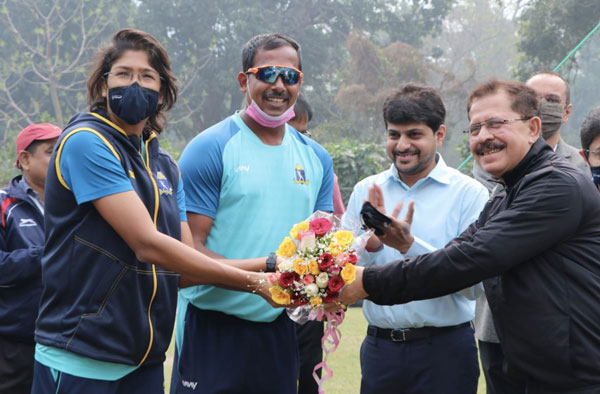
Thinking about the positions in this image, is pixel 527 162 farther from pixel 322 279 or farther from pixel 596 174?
pixel 596 174

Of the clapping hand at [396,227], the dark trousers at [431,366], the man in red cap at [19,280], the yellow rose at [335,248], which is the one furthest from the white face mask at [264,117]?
the man in red cap at [19,280]

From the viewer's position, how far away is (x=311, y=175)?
4180 millimetres

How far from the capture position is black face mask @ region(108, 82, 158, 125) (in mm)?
3354

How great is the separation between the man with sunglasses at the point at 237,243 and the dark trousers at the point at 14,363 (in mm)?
1131

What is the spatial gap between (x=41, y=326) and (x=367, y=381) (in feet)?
6.51

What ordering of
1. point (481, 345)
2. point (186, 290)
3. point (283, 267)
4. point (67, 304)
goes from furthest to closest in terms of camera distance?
point (481, 345) < point (186, 290) < point (283, 267) < point (67, 304)

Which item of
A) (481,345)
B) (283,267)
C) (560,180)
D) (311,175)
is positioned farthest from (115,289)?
(481,345)

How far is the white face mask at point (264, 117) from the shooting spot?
13.5ft

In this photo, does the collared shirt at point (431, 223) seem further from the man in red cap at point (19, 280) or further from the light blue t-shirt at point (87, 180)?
the man in red cap at point (19, 280)

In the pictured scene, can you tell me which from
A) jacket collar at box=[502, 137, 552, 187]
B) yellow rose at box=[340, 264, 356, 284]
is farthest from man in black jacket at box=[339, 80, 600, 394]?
yellow rose at box=[340, 264, 356, 284]

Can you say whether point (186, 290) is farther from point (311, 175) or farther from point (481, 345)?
point (481, 345)

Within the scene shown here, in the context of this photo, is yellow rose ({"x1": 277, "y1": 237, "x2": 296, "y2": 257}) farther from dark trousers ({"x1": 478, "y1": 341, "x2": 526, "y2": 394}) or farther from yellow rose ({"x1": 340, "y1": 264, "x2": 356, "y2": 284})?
dark trousers ({"x1": 478, "y1": 341, "x2": 526, "y2": 394})

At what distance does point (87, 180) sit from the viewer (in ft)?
10.1

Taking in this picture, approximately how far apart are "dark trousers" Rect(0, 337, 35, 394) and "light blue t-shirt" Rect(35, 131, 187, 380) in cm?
149
